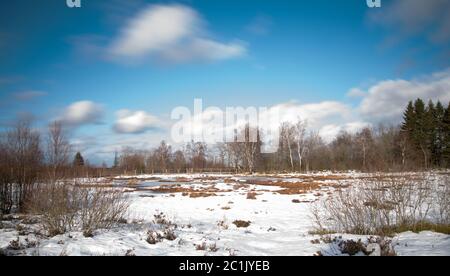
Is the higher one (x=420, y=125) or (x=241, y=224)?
(x=420, y=125)

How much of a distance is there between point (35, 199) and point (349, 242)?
9.54 m

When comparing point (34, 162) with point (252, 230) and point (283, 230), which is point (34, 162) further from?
point (283, 230)

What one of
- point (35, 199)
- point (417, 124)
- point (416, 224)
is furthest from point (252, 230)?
point (417, 124)

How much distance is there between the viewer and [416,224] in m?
9.39

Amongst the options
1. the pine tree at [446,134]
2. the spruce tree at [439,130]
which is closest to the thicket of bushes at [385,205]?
the pine tree at [446,134]

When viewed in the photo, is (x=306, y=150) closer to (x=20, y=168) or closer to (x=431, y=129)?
(x=431, y=129)

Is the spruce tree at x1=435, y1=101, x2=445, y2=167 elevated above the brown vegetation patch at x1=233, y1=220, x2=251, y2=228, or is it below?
above

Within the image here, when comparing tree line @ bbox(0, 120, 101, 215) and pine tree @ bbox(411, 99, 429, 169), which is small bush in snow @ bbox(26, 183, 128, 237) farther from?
pine tree @ bbox(411, 99, 429, 169)

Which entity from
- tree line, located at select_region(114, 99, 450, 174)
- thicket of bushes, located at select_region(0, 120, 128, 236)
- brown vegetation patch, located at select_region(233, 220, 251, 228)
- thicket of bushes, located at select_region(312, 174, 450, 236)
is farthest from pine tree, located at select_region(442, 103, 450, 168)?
thicket of bushes, located at select_region(0, 120, 128, 236)

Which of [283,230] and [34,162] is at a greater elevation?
[34,162]

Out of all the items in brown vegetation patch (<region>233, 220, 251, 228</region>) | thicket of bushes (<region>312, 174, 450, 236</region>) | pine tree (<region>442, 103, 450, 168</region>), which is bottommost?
brown vegetation patch (<region>233, 220, 251, 228</region>)

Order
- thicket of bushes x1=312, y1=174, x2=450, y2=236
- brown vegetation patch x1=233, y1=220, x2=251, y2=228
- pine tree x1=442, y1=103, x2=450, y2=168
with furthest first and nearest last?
pine tree x1=442, y1=103, x2=450, y2=168 < brown vegetation patch x1=233, y1=220, x2=251, y2=228 < thicket of bushes x1=312, y1=174, x2=450, y2=236

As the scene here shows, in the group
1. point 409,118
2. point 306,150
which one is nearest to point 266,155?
point 306,150
